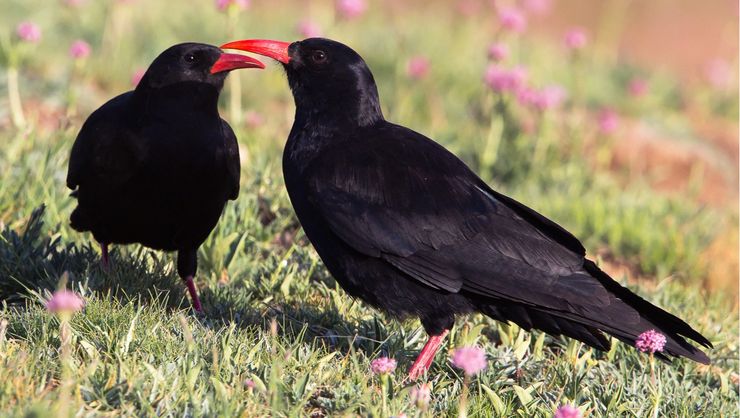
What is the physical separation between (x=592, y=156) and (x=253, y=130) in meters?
3.00

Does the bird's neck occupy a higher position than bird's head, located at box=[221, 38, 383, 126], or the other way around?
bird's head, located at box=[221, 38, 383, 126]

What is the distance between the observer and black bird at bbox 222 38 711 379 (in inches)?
153

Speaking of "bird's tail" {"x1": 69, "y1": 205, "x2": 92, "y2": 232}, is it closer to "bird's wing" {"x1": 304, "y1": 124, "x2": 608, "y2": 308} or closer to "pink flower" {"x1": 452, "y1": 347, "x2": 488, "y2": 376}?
"bird's wing" {"x1": 304, "y1": 124, "x2": 608, "y2": 308}

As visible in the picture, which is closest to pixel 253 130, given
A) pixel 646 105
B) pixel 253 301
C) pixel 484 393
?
pixel 253 301

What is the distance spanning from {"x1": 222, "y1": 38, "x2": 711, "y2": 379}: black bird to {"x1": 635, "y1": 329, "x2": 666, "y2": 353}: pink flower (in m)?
0.18

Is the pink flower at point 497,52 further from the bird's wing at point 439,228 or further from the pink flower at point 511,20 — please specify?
the bird's wing at point 439,228

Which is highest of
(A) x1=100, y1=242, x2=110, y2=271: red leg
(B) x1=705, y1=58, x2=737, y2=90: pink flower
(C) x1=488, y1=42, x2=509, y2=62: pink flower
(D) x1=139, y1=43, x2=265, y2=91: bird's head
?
(B) x1=705, y1=58, x2=737, y2=90: pink flower

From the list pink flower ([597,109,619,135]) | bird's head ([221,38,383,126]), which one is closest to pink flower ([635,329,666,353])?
bird's head ([221,38,383,126])

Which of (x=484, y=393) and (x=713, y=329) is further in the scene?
(x=713, y=329)

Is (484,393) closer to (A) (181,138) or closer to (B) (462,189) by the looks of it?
(B) (462,189)

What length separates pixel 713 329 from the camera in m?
5.06

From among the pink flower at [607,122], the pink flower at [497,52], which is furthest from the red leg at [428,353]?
the pink flower at [607,122]

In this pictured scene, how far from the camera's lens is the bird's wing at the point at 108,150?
4363 mm

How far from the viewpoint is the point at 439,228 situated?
13.2 feet
